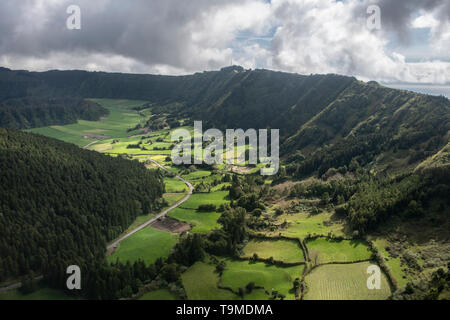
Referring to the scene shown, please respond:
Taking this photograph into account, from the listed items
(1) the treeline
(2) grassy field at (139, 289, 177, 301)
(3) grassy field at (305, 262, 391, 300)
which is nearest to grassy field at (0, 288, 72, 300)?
(1) the treeline

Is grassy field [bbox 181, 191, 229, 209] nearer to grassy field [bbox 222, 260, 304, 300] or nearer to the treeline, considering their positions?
the treeline

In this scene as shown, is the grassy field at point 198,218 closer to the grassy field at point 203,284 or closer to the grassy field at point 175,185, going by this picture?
the grassy field at point 203,284

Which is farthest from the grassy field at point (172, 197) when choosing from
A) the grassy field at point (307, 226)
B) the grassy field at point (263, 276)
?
the grassy field at point (263, 276)

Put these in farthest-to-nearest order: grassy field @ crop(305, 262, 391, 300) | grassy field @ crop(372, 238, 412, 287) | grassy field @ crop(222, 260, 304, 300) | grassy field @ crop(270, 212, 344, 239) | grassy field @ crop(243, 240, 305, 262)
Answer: grassy field @ crop(270, 212, 344, 239) → grassy field @ crop(243, 240, 305, 262) → grassy field @ crop(222, 260, 304, 300) → grassy field @ crop(372, 238, 412, 287) → grassy field @ crop(305, 262, 391, 300)

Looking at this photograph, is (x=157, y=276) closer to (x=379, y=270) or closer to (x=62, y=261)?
(x=62, y=261)

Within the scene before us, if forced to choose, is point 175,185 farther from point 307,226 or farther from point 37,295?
point 37,295

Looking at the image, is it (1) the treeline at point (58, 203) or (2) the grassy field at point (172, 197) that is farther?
(2) the grassy field at point (172, 197)

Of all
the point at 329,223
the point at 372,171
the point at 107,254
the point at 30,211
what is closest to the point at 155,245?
the point at 107,254
